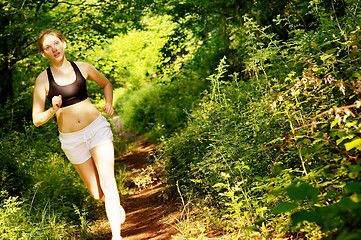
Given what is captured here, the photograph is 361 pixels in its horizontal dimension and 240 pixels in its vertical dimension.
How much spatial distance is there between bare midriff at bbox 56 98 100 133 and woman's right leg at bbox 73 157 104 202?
42 centimetres

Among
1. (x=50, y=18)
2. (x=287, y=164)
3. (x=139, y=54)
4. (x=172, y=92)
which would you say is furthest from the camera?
(x=139, y=54)

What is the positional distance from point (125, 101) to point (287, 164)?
15299 mm

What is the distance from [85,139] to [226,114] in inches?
85.2

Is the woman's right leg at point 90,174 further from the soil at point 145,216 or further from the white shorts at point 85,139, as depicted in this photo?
Answer: the soil at point 145,216

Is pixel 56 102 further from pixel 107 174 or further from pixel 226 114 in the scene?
pixel 226 114

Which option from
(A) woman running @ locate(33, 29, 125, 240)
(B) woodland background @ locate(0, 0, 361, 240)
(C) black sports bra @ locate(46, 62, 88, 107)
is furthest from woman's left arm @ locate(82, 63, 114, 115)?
(B) woodland background @ locate(0, 0, 361, 240)

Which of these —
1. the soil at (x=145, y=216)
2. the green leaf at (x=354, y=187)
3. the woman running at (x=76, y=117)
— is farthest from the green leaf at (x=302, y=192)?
the woman running at (x=76, y=117)

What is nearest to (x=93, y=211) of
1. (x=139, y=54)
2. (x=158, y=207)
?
(x=158, y=207)

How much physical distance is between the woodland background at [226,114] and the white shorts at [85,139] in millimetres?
945

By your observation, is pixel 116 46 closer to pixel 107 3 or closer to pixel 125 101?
pixel 125 101

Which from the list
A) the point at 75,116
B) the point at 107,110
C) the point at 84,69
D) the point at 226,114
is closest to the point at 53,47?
the point at 84,69

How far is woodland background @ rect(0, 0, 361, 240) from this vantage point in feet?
10.2

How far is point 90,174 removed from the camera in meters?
4.70

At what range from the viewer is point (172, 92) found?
14.9 meters
